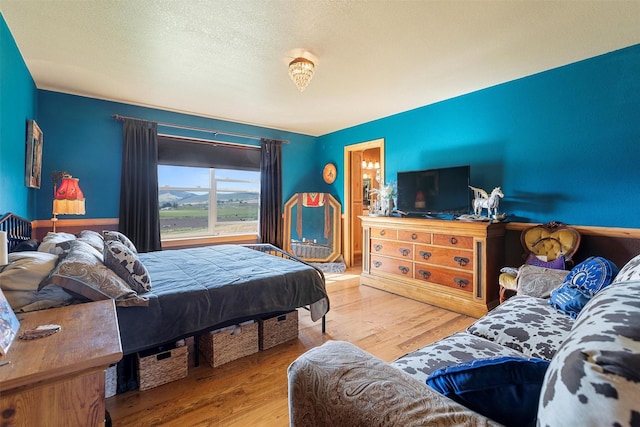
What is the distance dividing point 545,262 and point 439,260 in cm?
99

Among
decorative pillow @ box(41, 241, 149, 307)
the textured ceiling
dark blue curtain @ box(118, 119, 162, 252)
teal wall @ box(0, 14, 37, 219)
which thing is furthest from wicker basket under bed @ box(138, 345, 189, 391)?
dark blue curtain @ box(118, 119, 162, 252)

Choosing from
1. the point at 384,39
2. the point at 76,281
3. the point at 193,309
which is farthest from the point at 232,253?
the point at 384,39

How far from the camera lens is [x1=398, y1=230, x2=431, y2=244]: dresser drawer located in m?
3.52

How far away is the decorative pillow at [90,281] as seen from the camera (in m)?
1.54

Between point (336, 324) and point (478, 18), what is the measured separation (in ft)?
9.24

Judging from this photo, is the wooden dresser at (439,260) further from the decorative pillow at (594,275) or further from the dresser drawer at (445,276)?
the decorative pillow at (594,275)

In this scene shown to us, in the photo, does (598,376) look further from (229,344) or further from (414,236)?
(414,236)

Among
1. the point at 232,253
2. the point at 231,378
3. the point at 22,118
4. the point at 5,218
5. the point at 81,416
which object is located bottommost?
the point at 231,378

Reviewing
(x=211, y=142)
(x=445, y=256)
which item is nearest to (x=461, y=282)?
(x=445, y=256)

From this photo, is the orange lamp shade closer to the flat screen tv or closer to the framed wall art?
the framed wall art

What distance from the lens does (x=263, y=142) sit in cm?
512

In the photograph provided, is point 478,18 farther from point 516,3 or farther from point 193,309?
point 193,309

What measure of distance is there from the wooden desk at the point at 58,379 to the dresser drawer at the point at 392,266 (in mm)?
3223

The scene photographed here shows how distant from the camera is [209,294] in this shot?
2014 mm
